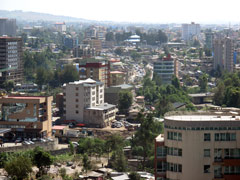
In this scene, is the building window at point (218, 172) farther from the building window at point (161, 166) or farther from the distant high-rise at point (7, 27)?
the distant high-rise at point (7, 27)

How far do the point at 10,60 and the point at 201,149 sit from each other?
44.5 meters

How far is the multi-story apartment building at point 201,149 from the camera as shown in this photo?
15648mm

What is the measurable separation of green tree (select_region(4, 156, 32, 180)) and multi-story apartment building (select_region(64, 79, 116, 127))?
49.6 feet

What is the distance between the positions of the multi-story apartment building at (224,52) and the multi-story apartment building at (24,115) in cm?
3964

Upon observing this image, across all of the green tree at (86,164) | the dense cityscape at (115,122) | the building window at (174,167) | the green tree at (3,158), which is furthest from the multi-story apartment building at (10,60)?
the building window at (174,167)

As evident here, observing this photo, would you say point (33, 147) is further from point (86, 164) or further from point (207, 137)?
point (207, 137)

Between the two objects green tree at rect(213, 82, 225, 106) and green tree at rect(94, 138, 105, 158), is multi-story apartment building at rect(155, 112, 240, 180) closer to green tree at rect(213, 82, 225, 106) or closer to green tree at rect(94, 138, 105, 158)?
green tree at rect(94, 138, 105, 158)

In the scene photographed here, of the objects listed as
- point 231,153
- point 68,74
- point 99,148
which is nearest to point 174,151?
point 231,153

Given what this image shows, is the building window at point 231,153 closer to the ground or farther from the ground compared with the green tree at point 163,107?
farther from the ground

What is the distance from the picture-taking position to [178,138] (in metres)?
15.8

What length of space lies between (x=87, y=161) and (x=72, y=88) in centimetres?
1323

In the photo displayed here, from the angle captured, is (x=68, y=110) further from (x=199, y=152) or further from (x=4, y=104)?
(x=199, y=152)

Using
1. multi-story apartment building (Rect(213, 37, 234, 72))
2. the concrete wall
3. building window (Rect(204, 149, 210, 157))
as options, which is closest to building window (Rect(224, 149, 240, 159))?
building window (Rect(204, 149, 210, 157))

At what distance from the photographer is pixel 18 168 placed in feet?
77.3
